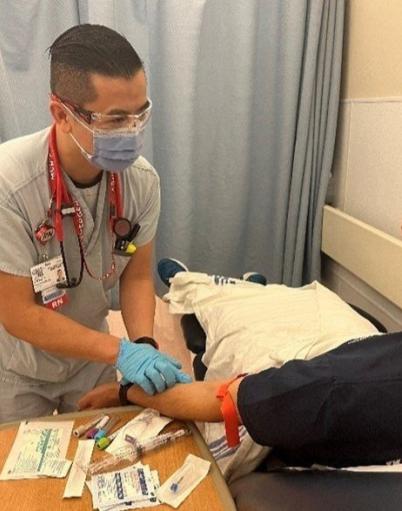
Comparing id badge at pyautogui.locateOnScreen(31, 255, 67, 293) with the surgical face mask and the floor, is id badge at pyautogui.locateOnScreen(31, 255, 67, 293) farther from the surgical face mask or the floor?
the floor

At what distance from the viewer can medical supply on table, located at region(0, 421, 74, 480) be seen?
2.99 feet

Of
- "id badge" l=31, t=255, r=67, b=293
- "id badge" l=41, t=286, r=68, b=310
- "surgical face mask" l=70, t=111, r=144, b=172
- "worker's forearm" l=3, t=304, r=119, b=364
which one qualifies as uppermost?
"surgical face mask" l=70, t=111, r=144, b=172

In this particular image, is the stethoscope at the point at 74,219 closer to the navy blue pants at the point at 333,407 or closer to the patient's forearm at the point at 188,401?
the patient's forearm at the point at 188,401

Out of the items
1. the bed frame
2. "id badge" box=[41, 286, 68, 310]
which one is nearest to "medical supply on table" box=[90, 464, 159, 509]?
"id badge" box=[41, 286, 68, 310]

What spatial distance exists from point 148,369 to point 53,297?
0.33 meters

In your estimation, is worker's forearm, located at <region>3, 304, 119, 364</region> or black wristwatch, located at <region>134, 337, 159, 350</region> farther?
black wristwatch, located at <region>134, 337, 159, 350</region>

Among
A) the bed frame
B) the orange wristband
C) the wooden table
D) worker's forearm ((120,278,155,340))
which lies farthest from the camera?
the bed frame

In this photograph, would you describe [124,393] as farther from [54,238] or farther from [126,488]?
[54,238]

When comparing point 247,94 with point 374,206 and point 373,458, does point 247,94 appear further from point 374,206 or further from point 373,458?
point 373,458

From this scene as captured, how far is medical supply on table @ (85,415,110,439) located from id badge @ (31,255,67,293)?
0.35 meters

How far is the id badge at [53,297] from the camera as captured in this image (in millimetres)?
1243

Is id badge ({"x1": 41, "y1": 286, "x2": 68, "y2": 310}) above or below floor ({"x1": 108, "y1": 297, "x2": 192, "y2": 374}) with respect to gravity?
above

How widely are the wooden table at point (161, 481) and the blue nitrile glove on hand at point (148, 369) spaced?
132 millimetres

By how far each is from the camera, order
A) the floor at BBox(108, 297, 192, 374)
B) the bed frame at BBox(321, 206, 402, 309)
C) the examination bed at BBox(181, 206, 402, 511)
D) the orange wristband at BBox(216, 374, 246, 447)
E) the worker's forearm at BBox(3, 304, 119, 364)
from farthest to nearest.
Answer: the floor at BBox(108, 297, 192, 374) → the bed frame at BBox(321, 206, 402, 309) → the worker's forearm at BBox(3, 304, 119, 364) → the orange wristband at BBox(216, 374, 246, 447) → the examination bed at BBox(181, 206, 402, 511)
